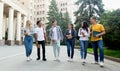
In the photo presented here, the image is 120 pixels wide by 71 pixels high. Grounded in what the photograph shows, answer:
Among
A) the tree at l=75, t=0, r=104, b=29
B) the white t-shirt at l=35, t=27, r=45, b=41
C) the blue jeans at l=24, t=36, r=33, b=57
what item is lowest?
the blue jeans at l=24, t=36, r=33, b=57

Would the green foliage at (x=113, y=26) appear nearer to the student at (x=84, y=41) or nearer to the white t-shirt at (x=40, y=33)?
the student at (x=84, y=41)

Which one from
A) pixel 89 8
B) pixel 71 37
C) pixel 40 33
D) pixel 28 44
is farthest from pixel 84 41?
pixel 89 8

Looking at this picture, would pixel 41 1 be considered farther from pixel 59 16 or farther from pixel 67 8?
pixel 59 16

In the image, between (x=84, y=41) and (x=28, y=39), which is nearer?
(x=84, y=41)

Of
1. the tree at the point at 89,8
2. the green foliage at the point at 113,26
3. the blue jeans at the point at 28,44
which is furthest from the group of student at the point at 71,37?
the tree at the point at 89,8

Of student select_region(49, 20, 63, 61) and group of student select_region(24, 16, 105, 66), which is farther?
student select_region(49, 20, 63, 61)

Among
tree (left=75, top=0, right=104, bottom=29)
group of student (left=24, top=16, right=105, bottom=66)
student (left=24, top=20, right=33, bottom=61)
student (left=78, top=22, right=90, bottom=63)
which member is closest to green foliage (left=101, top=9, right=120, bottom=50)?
group of student (left=24, top=16, right=105, bottom=66)

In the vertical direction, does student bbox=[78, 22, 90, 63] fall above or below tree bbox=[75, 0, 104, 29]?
below

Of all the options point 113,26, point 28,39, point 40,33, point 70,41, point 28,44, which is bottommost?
point 28,44

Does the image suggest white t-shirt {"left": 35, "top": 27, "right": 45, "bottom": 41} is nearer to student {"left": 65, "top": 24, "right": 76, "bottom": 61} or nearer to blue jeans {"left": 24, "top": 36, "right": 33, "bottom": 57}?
blue jeans {"left": 24, "top": 36, "right": 33, "bottom": 57}

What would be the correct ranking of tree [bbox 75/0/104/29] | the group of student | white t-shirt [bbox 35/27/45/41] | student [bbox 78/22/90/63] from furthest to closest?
tree [bbox 75/0/104/29] → white t-shirt [bbox 35/27/45/41] → student [bbox 78/22/90/63] → the group of student

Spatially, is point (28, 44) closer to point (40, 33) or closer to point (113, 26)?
point (40, 33)

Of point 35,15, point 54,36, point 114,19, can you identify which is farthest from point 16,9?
point 35,15

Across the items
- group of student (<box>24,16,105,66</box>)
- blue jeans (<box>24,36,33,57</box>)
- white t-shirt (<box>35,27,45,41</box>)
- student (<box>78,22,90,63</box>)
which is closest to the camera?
group of student (<box>24,16,105,66</box>)
